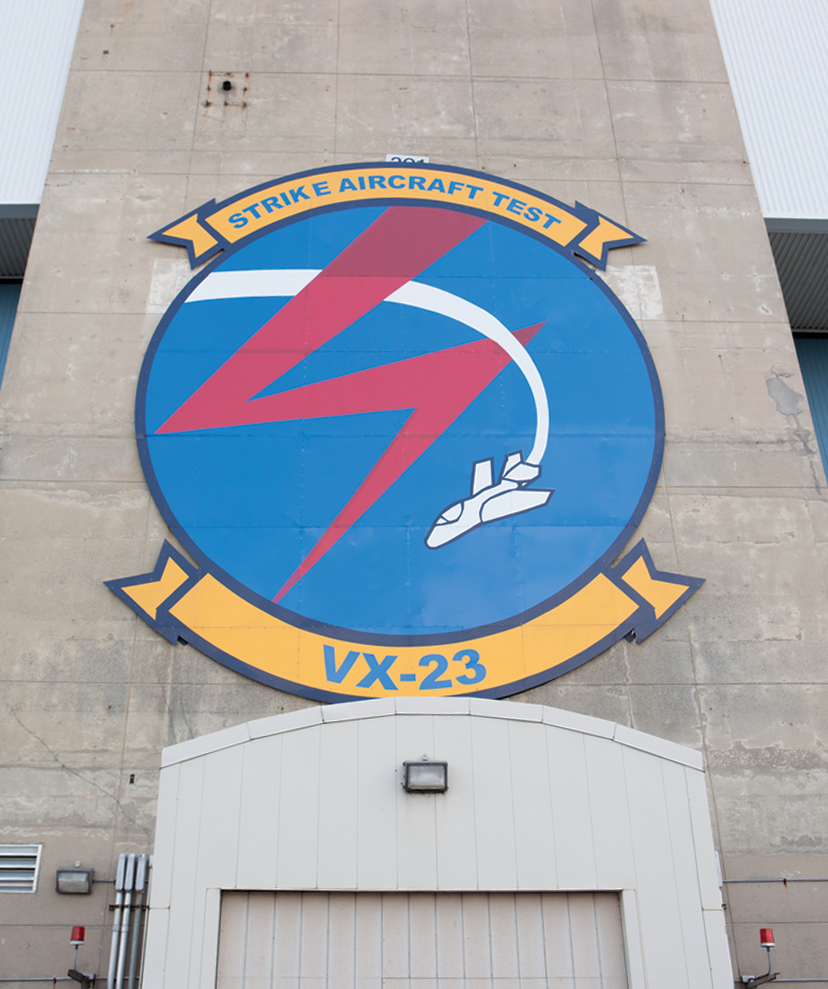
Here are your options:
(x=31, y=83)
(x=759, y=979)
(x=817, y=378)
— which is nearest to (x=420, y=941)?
(x=759, y=979)

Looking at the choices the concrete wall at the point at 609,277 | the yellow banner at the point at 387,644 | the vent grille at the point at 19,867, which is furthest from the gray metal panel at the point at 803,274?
the vent grille at the point at 19,867

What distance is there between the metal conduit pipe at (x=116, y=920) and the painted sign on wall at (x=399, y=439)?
205 cm

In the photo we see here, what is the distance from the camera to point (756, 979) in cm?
792

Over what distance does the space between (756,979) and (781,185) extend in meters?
10.4

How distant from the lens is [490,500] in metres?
9.86

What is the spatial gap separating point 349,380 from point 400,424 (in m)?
0.82

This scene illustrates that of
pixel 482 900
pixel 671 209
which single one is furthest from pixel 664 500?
pixel 482 900

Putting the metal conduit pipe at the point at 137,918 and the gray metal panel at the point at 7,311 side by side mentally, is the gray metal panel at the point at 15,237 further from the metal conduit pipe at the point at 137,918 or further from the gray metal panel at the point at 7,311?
the metal conduit pipe at the point at 137,918

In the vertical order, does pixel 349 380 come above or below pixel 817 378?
below

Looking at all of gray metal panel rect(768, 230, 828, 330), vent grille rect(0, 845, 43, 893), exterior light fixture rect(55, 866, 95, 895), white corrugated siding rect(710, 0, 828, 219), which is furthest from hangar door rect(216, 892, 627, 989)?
gray metal panel rect(768, 230, 828, 330)

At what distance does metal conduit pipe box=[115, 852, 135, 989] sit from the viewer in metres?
7.75

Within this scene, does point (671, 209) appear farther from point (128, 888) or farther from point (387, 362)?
point (128, 888)

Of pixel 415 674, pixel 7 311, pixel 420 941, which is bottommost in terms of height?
pixel 420 941

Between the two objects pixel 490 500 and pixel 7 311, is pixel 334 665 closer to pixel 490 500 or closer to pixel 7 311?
pixel 490 500
